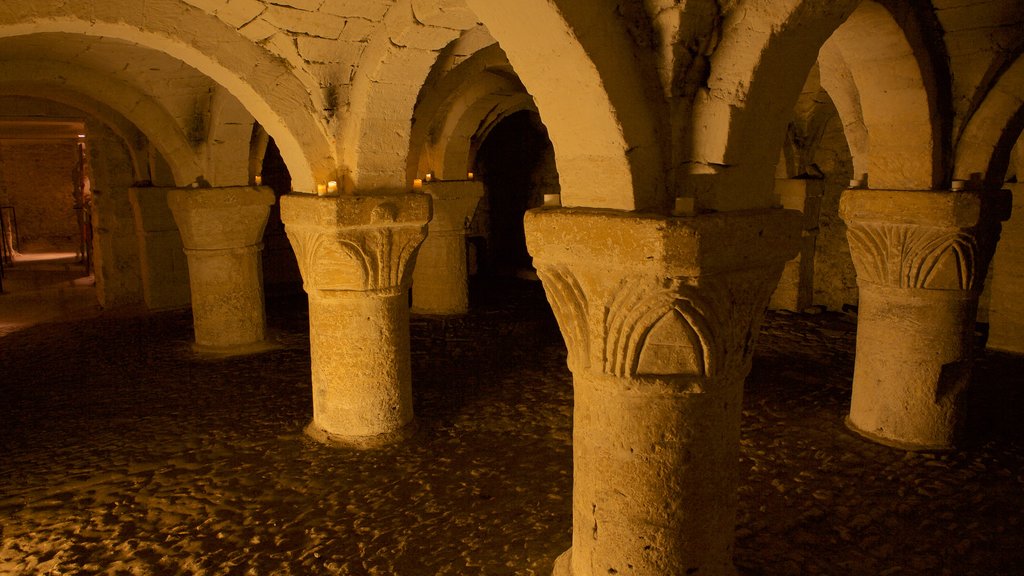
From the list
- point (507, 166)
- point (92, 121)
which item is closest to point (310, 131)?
point (92, 121)

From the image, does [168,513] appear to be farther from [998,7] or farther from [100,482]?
[998,7]

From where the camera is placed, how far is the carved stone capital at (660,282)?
215cm

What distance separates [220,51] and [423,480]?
2.74 metres

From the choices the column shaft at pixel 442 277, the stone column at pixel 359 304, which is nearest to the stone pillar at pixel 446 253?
the column shaft at pixel 442 277

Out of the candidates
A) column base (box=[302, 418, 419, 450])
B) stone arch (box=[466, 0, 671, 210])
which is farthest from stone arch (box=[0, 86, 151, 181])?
stone arch (box=[466, 0, 671, 210])

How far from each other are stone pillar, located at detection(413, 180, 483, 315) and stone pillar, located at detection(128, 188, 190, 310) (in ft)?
10.3

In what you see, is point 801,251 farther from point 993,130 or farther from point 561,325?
point 561,325

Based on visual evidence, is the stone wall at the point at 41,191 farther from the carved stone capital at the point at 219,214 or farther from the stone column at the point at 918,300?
the stone column at the point at 918,300

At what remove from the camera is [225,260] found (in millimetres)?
6562

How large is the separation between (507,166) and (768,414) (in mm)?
8295

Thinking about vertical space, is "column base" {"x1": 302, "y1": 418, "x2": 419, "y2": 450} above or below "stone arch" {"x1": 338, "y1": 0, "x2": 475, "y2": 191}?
below

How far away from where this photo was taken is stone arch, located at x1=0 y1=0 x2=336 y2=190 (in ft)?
12.7

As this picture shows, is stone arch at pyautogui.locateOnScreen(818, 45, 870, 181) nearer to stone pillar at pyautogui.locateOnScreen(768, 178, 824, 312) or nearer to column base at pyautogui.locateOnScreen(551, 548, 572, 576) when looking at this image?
column base at pyautogui.locateOnScreen(551, 548, 572, 576)

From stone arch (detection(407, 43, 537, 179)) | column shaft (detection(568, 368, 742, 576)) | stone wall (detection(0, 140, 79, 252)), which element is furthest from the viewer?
stone wall (detection(0, 140, 79, 252))
